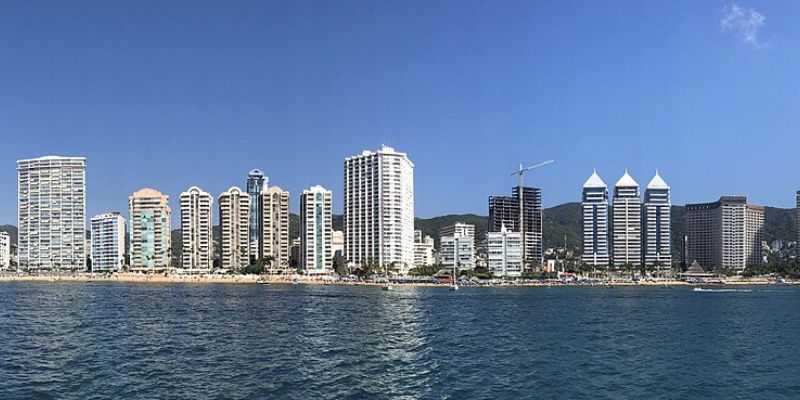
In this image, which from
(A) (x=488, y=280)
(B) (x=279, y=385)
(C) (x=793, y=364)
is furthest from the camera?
(A) (x=488, y=280)

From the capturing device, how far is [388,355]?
145 ft

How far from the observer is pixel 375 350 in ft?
151

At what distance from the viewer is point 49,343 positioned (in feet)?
154

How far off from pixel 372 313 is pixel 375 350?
30.9 metres

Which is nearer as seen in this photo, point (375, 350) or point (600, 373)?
point (600, 373)

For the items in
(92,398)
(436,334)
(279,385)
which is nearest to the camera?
(92,398)

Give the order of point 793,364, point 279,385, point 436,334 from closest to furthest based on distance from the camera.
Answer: point 279,385 < point 793,364 < point 436,334

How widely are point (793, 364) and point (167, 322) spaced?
46561 millimetres

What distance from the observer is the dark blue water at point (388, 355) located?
110 ft

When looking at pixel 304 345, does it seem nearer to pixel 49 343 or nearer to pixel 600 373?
pixel 49 343

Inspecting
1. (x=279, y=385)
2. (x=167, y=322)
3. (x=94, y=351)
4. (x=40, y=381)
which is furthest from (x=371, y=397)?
(x=167, y=322)

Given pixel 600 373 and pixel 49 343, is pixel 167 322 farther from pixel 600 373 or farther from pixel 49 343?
pixel 600 373

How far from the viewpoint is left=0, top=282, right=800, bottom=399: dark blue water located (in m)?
33.7

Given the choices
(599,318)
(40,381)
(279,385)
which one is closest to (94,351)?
(40,381)
